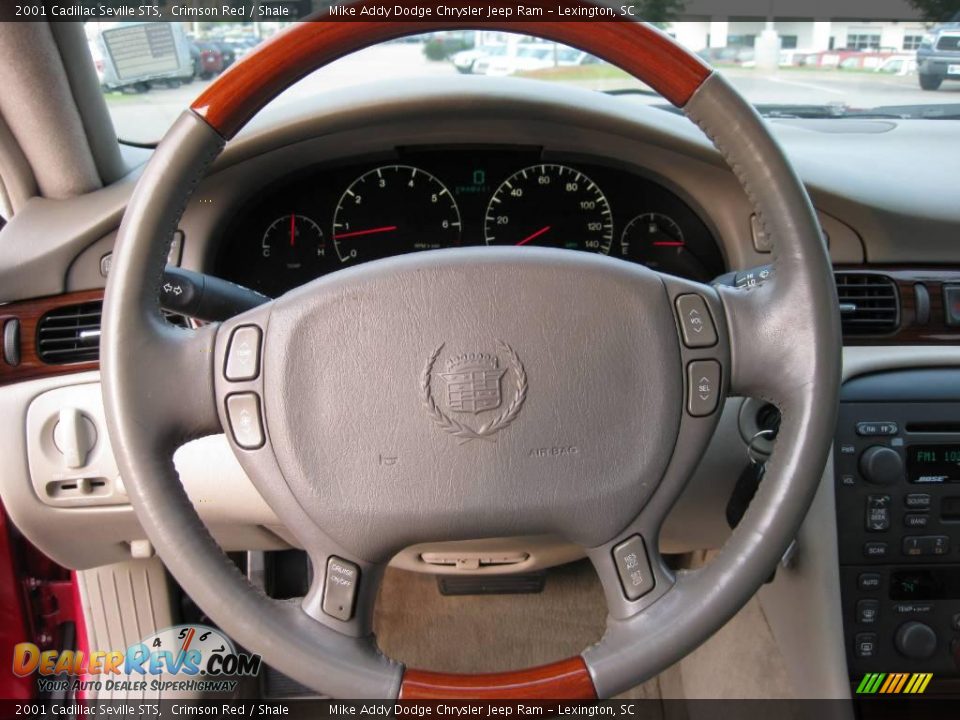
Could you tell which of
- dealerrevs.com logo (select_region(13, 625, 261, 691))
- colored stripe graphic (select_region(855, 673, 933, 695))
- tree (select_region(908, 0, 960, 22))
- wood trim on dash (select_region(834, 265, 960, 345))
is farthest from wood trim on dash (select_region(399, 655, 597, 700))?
tree (select_region(908, 0, 960, 22))

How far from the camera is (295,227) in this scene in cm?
164

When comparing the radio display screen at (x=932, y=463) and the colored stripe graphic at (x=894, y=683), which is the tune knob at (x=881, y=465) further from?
the colored stripe graphic at (x=894, y=683)

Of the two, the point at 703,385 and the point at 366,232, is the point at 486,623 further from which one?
the point at 703,385

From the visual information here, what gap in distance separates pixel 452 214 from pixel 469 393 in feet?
2.35

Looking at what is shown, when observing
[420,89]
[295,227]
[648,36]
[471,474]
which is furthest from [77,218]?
[648,36]

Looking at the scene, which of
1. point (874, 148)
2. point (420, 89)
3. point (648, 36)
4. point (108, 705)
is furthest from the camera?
point (108, 705)

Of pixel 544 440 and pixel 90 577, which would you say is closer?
pixel 544 440

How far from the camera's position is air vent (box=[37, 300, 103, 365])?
1.54 meters

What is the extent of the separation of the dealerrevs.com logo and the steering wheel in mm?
1089

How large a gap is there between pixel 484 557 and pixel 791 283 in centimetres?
93

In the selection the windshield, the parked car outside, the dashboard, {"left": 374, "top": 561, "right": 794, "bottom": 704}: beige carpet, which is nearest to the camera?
the windshield

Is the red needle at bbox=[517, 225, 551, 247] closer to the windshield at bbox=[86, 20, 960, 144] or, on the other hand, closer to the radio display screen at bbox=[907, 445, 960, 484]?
the windshield at bbox=[86, 20, 960, 144]

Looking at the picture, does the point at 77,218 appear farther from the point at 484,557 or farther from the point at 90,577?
the point at 484,557

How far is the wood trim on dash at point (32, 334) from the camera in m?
1.53
